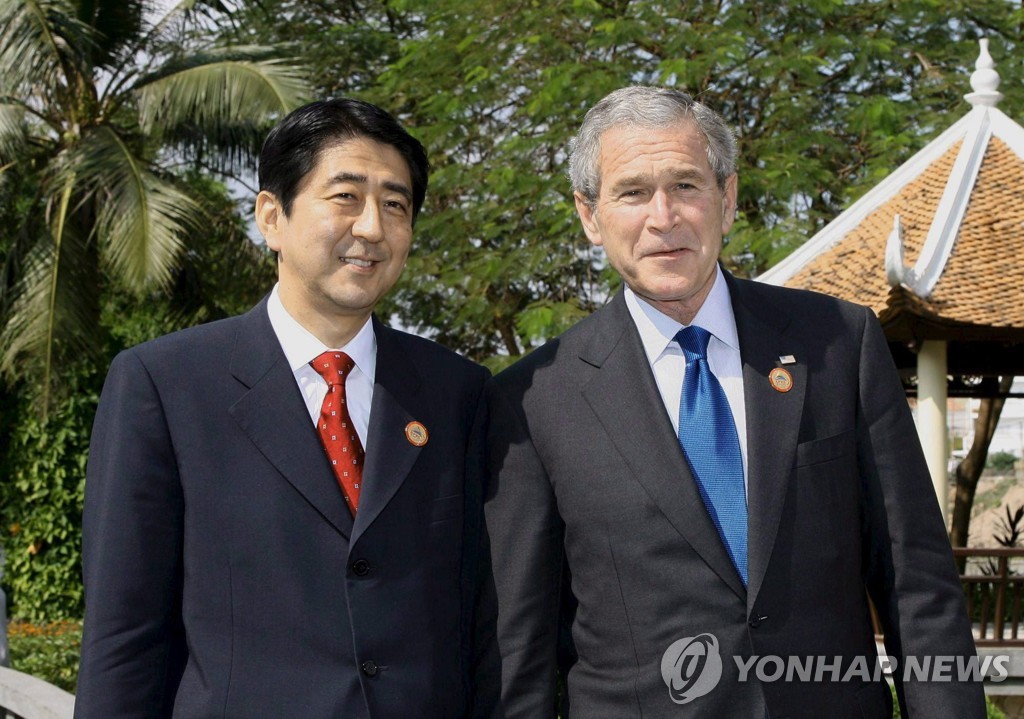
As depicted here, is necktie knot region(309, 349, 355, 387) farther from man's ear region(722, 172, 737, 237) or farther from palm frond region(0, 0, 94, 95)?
palm frond region(0, 0, 94, 95)

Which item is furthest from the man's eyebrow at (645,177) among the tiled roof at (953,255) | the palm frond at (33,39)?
the palm frond at (33,39)

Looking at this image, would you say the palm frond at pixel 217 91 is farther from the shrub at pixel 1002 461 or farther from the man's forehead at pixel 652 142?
the shrub at pixel 1002 461

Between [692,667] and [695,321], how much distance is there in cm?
78

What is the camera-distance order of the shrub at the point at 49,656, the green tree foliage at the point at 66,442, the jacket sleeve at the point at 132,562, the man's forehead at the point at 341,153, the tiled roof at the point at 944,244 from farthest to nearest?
the green tree foliage at the point at 66,442
the shrub at the point at 49,656
the tiled roof at the point at 944,244
the man's forehead at the point at 341,153
the jacket sleeve at the point at 132,562

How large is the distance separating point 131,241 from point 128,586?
12061 millimetres

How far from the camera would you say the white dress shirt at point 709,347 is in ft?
9.23

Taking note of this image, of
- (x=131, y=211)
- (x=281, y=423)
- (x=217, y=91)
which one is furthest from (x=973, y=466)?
(x=281, y=423)

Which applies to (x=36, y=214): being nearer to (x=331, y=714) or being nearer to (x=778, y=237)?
(x=778, y=237)

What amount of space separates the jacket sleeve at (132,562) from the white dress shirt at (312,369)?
0.32m

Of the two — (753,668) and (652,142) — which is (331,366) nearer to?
(652,142)

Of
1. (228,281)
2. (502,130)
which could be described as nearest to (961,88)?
(502,130)

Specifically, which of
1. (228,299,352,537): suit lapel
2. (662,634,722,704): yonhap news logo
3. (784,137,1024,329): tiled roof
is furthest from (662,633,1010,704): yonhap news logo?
(784,137,1024,329): tiled roof

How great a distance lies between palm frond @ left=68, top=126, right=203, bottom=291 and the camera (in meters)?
13.9

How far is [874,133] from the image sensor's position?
14539 mm
